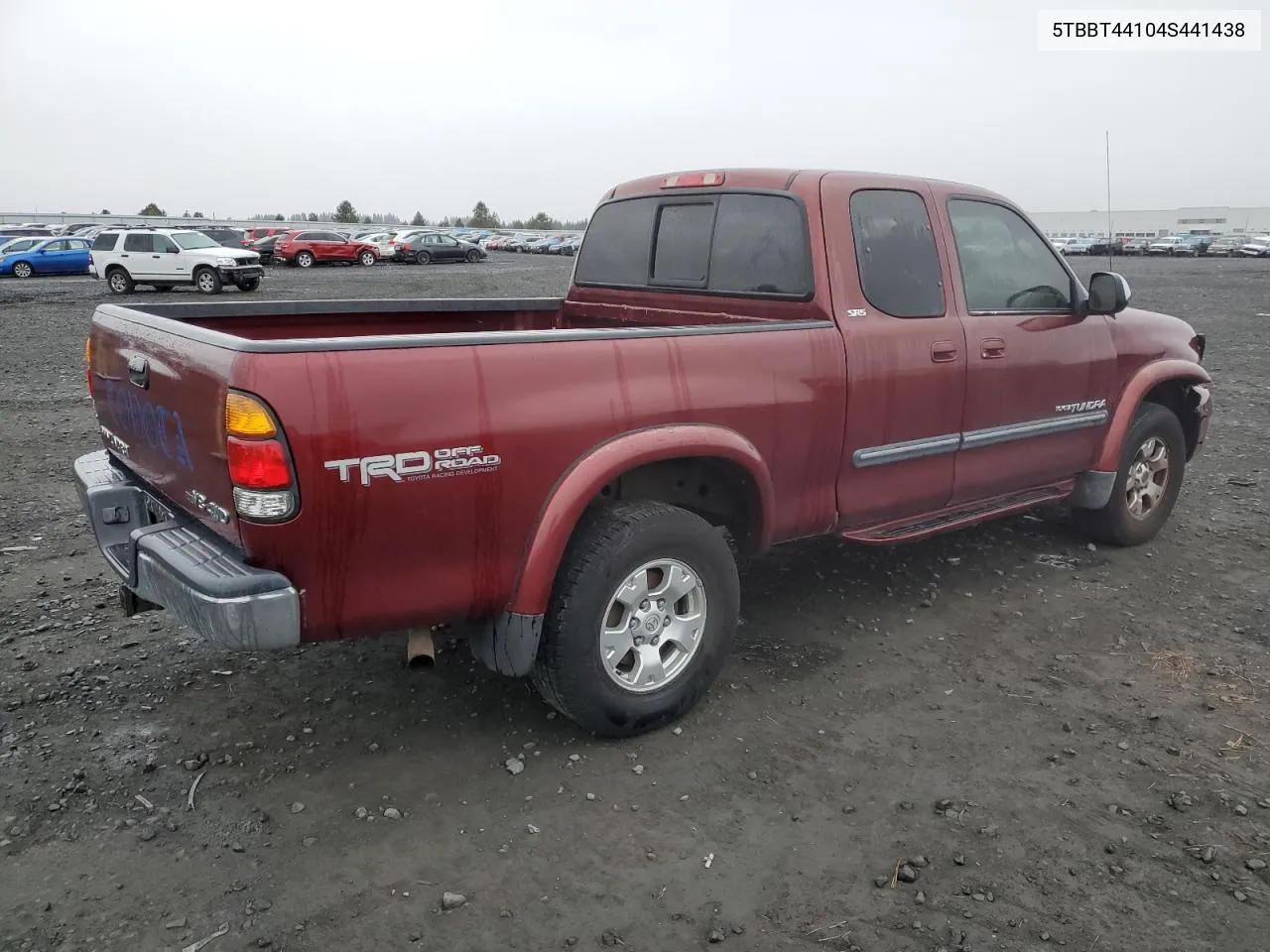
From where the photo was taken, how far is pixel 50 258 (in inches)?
1193

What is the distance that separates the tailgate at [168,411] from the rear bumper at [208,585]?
3.1 inches

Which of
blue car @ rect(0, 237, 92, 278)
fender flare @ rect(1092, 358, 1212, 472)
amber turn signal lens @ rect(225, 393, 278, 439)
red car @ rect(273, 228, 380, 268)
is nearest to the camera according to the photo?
amber turn signal lens @ rect(225, 393, 278, 439)

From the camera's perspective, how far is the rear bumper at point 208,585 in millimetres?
2693

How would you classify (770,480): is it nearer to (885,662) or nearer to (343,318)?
(885,662)

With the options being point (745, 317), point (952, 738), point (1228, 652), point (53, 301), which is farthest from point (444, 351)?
point (53, 301)

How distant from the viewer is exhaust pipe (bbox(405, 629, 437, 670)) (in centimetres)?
313

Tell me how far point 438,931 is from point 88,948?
883mm

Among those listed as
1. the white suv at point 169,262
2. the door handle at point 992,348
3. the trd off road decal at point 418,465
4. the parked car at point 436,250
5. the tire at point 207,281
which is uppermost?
the parked car at point 436,250

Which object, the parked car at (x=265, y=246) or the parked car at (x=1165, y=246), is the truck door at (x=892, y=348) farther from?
the parked car at (x=1165, y=246)

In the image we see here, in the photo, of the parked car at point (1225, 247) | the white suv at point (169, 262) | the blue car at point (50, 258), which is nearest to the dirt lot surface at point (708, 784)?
the white suv at point (169, 262)

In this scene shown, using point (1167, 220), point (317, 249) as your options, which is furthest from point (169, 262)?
point (1167, 220)

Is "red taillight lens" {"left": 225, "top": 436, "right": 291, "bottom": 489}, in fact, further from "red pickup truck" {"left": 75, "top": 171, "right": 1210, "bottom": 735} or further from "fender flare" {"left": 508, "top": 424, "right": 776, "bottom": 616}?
"fender flare" {"left": 508, "top": 424, "right": 776, "bottom": 616}

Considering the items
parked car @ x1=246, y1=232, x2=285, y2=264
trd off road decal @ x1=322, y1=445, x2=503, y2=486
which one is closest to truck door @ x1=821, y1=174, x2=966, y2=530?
trd off road decal @ x1=322, y1=445, x2=503, y2=486

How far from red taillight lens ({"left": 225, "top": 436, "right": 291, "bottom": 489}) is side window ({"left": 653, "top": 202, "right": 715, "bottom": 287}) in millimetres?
2389
